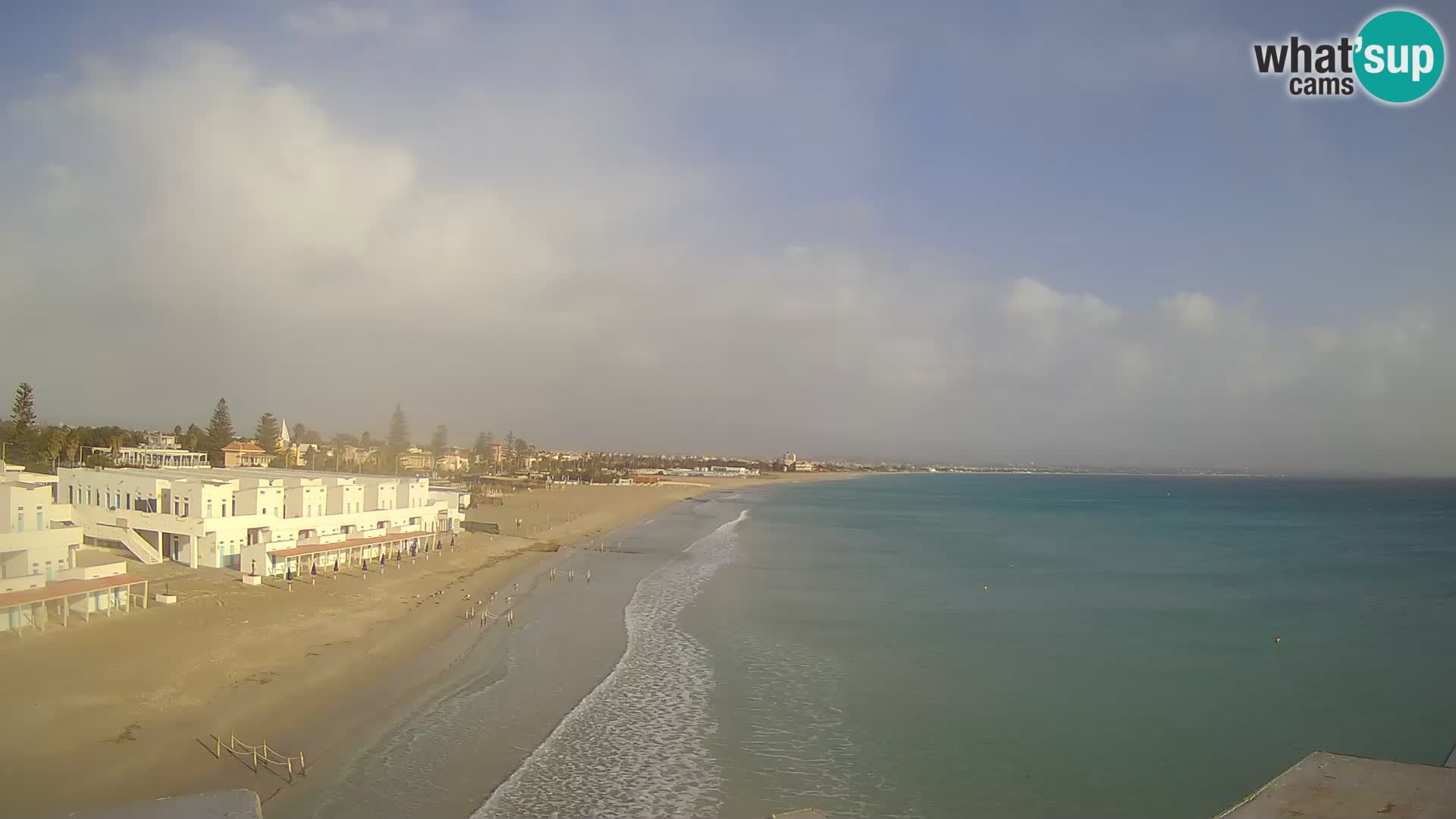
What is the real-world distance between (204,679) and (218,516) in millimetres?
12765

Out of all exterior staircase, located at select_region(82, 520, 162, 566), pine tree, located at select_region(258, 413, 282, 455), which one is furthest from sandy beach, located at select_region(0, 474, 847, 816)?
pine tree, located at select_region(258, 413, 282, 455)

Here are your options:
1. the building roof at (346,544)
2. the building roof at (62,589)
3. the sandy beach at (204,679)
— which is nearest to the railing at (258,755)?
the sandy beach at (204,679)

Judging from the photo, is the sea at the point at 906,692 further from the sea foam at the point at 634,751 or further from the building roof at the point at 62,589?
the building roof at the point at 62,589

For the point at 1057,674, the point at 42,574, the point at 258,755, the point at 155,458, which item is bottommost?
the point at 1057,674

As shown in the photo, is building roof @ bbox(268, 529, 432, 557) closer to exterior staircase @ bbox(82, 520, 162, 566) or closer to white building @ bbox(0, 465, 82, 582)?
exterior staircase @ bbox(82, 520, 162, 566)

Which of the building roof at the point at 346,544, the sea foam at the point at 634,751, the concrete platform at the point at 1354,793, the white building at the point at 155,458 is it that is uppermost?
the white building at the point at 155,458

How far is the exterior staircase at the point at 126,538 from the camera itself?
26.8 metres

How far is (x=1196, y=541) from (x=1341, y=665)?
38.5 meters

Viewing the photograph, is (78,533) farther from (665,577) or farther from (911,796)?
(911,796)

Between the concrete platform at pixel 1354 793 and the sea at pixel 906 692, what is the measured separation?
2.10 metres

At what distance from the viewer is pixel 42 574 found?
19.1 meters

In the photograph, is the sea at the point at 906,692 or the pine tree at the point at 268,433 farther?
the pine tree at the point at 268,433

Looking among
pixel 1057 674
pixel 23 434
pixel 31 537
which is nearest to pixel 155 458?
pixel 23 434

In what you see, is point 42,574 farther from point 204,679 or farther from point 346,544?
point 346,544
